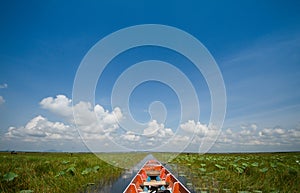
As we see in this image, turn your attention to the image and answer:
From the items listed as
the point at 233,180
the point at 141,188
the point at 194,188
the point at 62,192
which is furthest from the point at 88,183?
the point at 233,180

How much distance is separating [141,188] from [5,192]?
400cm

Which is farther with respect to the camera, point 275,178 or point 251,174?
point 251,174

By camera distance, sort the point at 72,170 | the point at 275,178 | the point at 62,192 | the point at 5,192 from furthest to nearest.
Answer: the point at 72,170 → the point at 275,178 → the point at 62,192 → the point at 5,192

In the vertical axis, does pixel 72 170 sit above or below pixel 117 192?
above

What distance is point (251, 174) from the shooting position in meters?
11.6

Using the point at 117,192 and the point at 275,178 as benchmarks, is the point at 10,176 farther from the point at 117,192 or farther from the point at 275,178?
the point at 275,178

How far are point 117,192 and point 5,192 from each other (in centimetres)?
421

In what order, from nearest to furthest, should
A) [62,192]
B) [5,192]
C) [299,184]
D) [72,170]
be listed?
[5,192]
[62,192]
[299,184]
[72,170]

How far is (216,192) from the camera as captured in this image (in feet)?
26.2

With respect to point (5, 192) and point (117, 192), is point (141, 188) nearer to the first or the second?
point (117, 192)

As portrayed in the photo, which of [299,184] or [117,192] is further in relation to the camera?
[117,192]

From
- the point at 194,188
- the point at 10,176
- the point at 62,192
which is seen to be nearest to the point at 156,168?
the point at 194,188

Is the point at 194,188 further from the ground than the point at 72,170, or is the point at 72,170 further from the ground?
the point at 72,170

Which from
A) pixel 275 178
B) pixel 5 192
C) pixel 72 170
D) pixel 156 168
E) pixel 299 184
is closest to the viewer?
pixel 5 192
